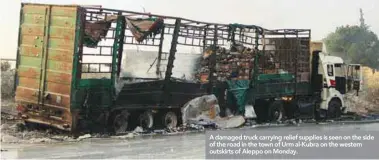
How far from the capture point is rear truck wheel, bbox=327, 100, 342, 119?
19453mm

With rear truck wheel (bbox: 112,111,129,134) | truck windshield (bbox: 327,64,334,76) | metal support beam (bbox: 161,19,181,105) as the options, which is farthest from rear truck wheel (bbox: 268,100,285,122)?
rear truck wheel (bbox: 112,111,129,134)

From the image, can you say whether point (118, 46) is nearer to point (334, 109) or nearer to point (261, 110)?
point (261, 110)

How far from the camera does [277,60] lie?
18297 mm

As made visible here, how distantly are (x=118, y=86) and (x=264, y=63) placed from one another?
6.12m

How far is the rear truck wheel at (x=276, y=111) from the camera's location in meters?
18.1

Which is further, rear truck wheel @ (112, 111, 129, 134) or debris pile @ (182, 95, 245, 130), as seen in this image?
debris pile @ (182, 95, 245, 130)

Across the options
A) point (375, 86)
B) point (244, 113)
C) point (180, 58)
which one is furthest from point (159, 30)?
point (375, 86)

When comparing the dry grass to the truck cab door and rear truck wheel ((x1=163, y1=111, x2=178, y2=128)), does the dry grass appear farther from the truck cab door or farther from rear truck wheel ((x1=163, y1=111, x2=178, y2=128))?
the truck cab door

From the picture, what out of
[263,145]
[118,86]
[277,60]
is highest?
[277,60]

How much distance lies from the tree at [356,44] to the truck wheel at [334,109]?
29.1m

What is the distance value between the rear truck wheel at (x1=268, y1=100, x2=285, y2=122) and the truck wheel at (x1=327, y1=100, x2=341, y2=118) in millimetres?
1972

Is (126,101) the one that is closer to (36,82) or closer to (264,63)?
(36,82)

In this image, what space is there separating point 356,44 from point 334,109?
3113 centimetres

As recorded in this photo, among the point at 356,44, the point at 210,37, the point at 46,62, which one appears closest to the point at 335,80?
the point at 210,37
